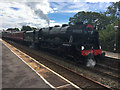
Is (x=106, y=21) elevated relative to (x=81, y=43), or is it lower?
elevated

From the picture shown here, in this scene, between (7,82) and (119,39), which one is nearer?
(7,82)

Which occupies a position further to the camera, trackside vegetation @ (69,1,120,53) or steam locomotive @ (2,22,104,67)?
trackside vegetation @ (69,1,120,53)

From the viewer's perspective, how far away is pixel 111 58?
1054 cm

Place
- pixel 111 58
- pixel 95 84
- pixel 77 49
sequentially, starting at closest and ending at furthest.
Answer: pixel 95 84
pixel 77 49
pixel 111 58

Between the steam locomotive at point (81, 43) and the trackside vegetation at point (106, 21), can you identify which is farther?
the trackside vegetation at point (106, 21)

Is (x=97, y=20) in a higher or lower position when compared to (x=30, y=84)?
higher

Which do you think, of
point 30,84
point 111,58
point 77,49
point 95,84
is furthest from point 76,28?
point 30,84

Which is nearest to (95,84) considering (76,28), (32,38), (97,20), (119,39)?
(76,28)

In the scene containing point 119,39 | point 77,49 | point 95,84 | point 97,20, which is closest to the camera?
point 95,84

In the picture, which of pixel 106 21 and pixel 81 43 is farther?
pixel 106 21

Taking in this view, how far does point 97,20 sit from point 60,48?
2947 cm

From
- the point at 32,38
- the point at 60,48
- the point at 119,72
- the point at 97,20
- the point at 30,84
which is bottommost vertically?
the point at 119,72

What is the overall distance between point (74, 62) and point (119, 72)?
154 inches

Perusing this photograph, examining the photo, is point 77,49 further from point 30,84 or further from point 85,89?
point 30,84
